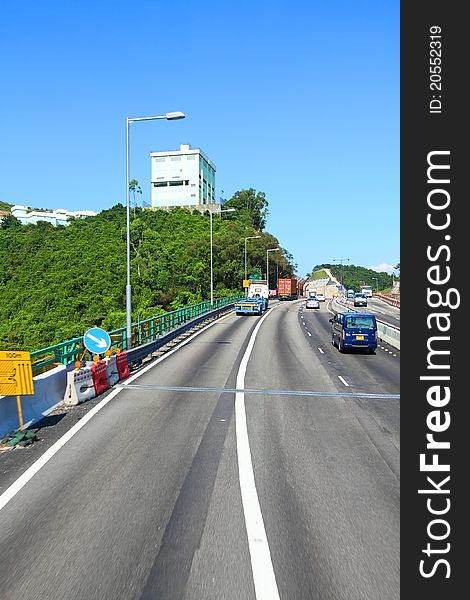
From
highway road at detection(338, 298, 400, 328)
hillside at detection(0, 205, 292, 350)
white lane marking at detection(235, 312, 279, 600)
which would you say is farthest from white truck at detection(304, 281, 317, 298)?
white lane marking at detection(235, 312, 279, 600)

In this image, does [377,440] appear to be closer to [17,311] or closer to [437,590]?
[437,590]

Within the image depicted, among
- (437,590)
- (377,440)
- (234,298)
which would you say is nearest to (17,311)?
(234,298)

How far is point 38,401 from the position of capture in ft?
41.4

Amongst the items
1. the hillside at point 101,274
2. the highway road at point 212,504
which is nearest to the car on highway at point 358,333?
the highway road at point 212,504

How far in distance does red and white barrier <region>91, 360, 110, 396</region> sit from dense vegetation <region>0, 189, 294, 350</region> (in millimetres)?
41418

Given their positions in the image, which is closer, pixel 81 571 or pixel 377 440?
pixel 81 571

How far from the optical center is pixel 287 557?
5.81 meters

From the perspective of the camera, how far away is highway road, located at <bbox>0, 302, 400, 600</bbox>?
537 centimetres

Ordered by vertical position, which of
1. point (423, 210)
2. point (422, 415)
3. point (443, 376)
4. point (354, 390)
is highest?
point (423, 210)

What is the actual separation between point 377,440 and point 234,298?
180 ft

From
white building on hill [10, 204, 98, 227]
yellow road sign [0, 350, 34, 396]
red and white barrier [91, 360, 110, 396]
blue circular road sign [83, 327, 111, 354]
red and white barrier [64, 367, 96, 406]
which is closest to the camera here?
yellow road sign [0, 350, 34, 396]

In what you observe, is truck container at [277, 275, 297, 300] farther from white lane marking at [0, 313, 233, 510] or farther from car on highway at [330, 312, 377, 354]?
white lane marking at [0, 313, 233, 510]

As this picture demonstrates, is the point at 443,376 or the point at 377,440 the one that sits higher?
the point at 443,376

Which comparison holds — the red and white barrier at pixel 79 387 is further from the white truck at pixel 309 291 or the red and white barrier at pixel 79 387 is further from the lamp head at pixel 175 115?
the white truck at pixel 309 291
